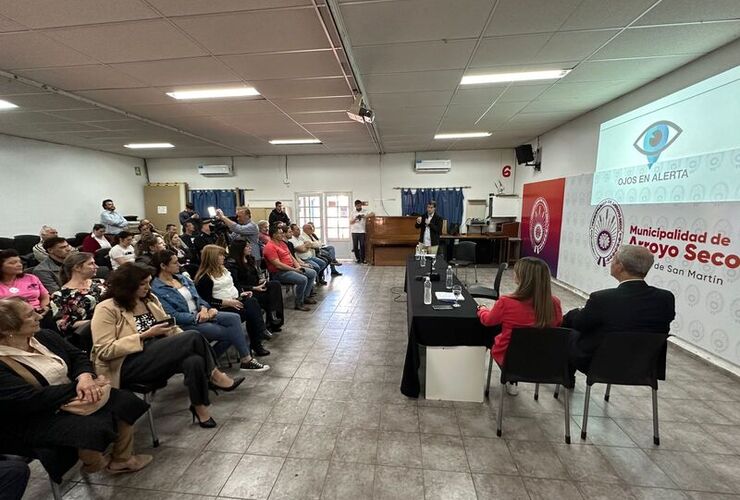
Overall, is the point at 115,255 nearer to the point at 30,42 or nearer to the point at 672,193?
the point at 30,42

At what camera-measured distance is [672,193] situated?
130 inches

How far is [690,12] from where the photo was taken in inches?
90.7

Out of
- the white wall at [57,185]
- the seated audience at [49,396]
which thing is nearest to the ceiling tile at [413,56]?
the seated audience at [49,396]

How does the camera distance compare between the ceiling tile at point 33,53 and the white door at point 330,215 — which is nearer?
the ceiling tile at point 33,53

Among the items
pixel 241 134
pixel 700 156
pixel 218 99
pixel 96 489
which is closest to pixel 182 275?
pixel 96 489

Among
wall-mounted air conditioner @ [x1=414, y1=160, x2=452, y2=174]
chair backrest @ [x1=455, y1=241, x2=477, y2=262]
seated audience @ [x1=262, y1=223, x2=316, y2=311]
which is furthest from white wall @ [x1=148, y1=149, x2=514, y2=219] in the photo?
seated audience @ [x1=262, y1=223, x2=316, y2=311]

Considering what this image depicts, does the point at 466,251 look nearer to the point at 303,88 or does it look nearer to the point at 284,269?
the point at 284,269

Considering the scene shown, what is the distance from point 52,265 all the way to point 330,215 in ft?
20.9

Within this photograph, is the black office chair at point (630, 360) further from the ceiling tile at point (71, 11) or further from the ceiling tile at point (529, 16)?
the ceiling tile at point (71, 11)

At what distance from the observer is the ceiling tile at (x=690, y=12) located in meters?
2.19

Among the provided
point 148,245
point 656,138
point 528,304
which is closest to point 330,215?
point 148,245

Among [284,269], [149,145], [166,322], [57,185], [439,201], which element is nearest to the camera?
[166,322]

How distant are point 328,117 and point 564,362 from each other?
454 cm

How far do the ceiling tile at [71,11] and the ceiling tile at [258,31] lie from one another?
0.91ft
